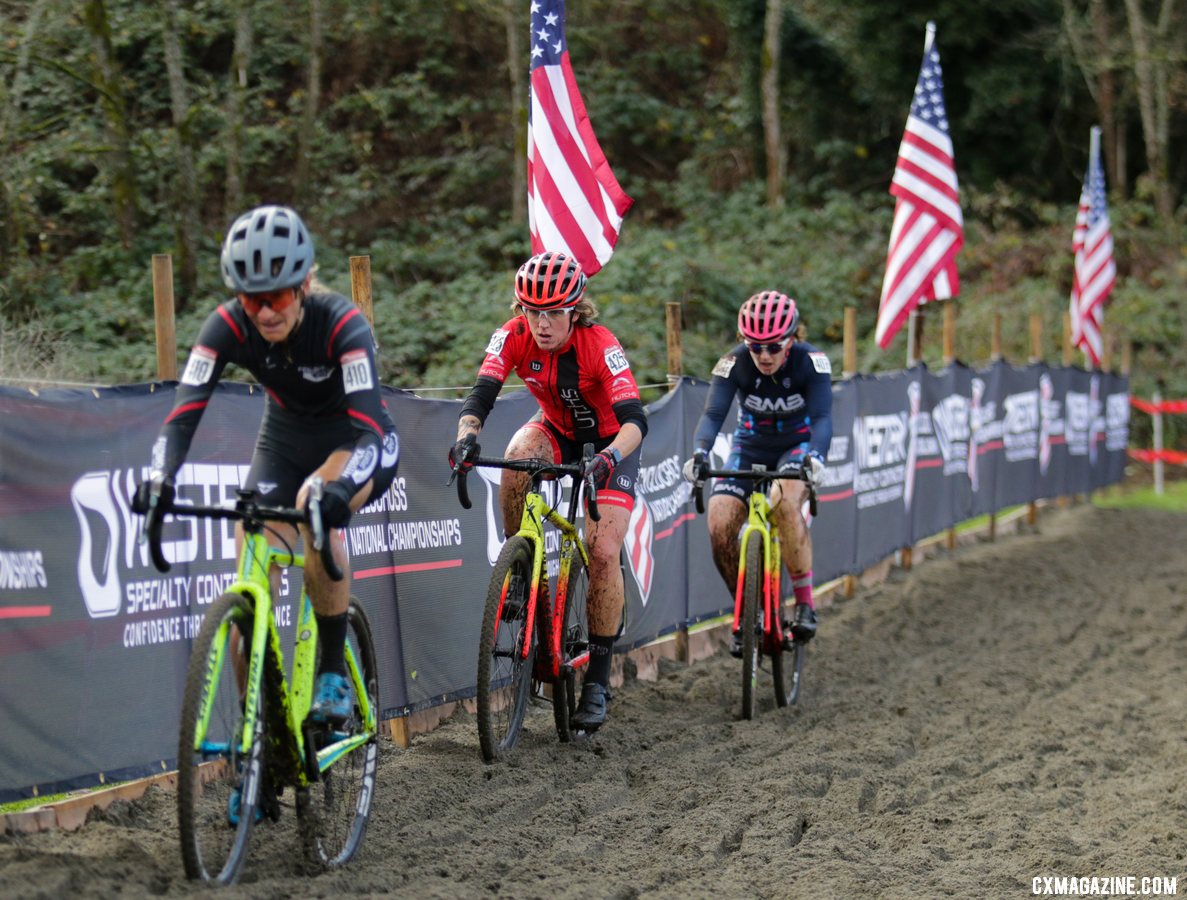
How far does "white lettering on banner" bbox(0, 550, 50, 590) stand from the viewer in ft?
15.8

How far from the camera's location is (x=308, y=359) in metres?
4.72

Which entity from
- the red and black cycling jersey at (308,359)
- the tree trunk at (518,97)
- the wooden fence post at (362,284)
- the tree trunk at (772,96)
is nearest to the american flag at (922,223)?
the wooden fence post at (362,284)

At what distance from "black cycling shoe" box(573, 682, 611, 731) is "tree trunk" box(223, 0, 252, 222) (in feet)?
53.0

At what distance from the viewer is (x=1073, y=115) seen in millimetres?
35094

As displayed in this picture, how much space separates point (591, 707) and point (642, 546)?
2164 millimetres

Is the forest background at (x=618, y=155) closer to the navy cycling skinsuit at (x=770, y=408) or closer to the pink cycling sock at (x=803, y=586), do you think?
the navy cycling skinsuit at (x=770, y=408)

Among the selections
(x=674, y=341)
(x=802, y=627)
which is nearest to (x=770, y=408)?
(x=802, y=627)

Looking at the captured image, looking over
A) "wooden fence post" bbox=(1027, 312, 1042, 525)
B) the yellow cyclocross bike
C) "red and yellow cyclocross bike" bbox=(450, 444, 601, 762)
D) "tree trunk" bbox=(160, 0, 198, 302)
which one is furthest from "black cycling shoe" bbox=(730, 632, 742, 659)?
"tree trunk" bbox=(160, 0, 198, 302)

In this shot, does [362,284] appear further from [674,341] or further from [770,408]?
[674,341]

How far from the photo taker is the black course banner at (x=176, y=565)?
493 cm

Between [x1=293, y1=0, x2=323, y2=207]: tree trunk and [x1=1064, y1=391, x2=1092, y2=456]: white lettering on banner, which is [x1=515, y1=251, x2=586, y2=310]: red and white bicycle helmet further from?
[x1=293, y1=0, x2=323, y2=207]: tree trunk

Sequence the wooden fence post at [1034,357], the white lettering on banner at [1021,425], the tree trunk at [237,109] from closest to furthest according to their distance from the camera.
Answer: the white lettering on banner at [1021,425], the wooden fence post at [1034,357], the tree trunk at [237,109]

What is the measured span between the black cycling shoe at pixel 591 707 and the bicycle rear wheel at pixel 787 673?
1.45 metres

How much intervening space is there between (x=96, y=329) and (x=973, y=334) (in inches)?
690
